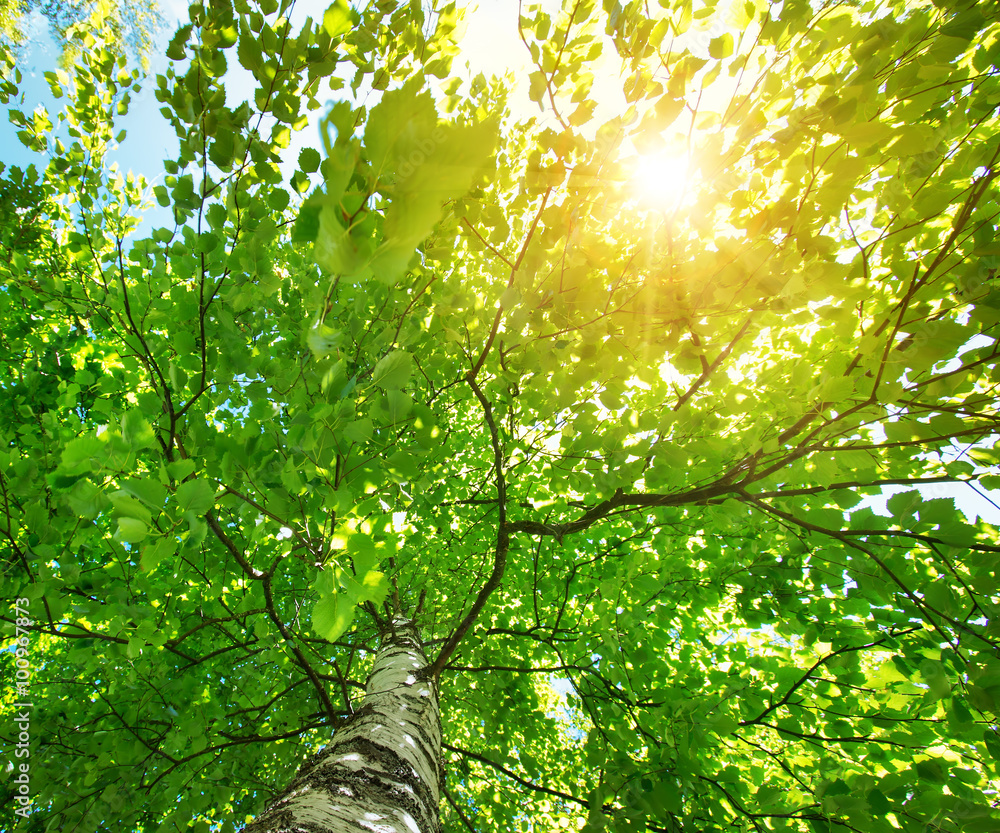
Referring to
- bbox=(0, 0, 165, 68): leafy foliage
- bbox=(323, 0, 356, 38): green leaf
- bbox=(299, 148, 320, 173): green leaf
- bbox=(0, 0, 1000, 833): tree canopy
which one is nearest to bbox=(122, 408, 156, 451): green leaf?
bbox=(0, 0, 1000, 833): tree canopy

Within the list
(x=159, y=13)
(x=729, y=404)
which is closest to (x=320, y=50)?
(x=729, y=404)

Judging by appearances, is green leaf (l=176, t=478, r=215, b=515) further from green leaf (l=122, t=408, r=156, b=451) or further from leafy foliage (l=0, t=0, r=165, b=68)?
leafy foliage (l=0, t=0, r=165, b=68)

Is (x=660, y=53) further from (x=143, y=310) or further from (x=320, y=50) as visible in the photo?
(x=143, y=310)

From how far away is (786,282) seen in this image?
105cm

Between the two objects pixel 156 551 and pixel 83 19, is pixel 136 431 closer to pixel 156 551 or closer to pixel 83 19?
pixel 156 551

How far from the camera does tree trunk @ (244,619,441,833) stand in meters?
1.06

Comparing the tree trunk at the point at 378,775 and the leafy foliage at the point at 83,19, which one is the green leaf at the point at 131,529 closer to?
the tree trunk at the point at 378,775

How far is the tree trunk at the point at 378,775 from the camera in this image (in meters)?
1.06

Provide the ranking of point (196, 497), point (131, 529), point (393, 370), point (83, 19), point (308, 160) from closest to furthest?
point (131, 529)
point (196, 497)
point (393, 370)
point (308, 160)
point (83, 19)

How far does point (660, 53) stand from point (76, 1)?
14531mm

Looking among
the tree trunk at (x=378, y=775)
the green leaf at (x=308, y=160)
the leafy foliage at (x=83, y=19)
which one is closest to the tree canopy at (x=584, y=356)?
the green leaf at (x=308, y=160)

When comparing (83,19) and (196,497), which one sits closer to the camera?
(196,497)

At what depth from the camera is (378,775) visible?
1.31 m

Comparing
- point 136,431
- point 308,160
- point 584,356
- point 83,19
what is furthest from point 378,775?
point 83,19
